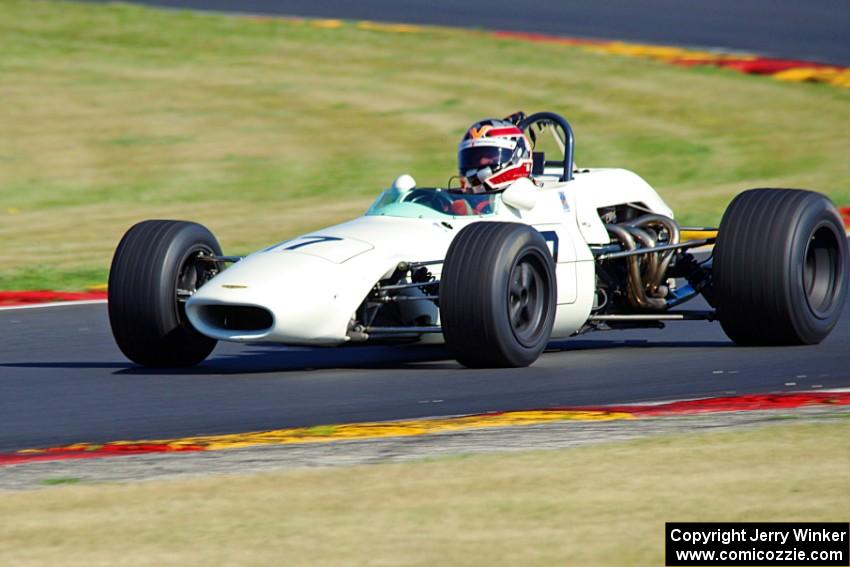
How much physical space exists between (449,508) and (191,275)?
4.68m

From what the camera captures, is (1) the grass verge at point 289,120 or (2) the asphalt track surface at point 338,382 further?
(1) the grass verge at point 289,120

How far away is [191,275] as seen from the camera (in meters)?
11.1

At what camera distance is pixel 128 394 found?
10.1 meters

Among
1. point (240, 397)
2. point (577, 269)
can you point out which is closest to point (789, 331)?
point (577, 269)

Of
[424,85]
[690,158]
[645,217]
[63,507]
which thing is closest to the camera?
[63,507]

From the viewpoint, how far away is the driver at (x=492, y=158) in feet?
37.7

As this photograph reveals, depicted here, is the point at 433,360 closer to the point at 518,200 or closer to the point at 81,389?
the point at 518,200

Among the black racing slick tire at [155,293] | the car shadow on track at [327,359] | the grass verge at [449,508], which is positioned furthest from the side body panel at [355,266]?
the grass verge at [449,508]

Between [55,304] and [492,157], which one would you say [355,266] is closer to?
[492,157]

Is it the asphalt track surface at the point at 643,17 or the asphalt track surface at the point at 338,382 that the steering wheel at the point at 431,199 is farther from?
the asphalt track surface at the point at 643,17

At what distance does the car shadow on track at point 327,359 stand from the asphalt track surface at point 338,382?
1cm

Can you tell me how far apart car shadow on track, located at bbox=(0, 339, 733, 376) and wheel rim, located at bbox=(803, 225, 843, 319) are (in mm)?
637

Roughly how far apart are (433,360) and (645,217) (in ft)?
6.41

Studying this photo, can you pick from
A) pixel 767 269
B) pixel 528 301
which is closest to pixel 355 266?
pixel 528 301
